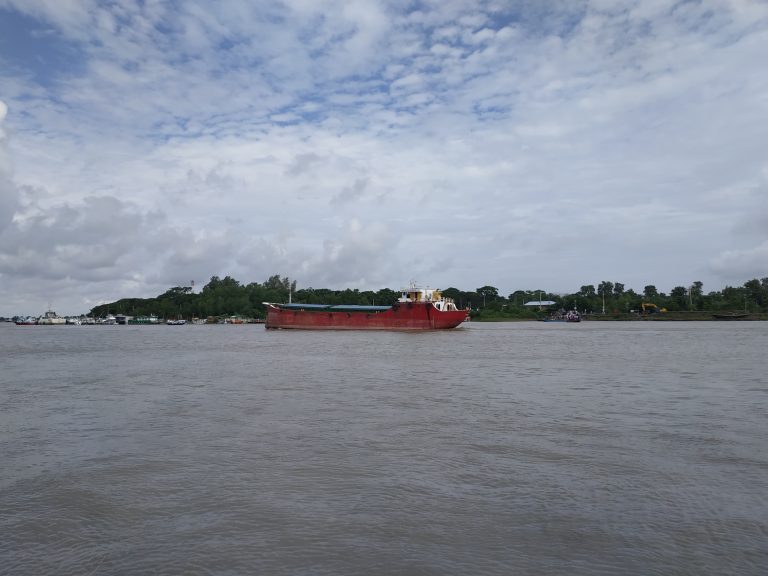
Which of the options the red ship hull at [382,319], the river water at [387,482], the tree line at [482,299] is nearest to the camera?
the river water at [387,482]

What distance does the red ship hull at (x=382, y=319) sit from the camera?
60.1 metres

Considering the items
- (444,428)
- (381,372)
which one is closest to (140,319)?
(381,372)

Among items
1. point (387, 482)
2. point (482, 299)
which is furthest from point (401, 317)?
point (482, 299)

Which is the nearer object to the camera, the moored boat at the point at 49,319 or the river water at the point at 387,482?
the river water at the point at 387,482

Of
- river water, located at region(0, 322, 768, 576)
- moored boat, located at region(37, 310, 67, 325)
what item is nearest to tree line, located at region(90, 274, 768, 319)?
moored boat, located at region(37, 310, 67, 325)

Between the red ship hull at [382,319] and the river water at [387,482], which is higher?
the red ship hull at [382,319]

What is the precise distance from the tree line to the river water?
4603 inches

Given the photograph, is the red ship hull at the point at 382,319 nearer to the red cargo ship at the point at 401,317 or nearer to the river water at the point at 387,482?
the red cargo ship at the point at 401,317

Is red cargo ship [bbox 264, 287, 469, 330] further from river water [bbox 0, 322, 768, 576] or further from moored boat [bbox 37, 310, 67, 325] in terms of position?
moored boat [bbox 37, 310, 67, 325]

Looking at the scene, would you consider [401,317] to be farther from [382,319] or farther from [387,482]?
[387,482]

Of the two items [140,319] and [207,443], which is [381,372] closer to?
[207,443]

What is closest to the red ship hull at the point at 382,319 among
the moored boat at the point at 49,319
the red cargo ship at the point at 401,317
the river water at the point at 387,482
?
the red cargo ship at the point at 401,317

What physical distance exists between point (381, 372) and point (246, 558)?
16332 mm

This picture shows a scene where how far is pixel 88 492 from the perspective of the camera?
23.2 feet
